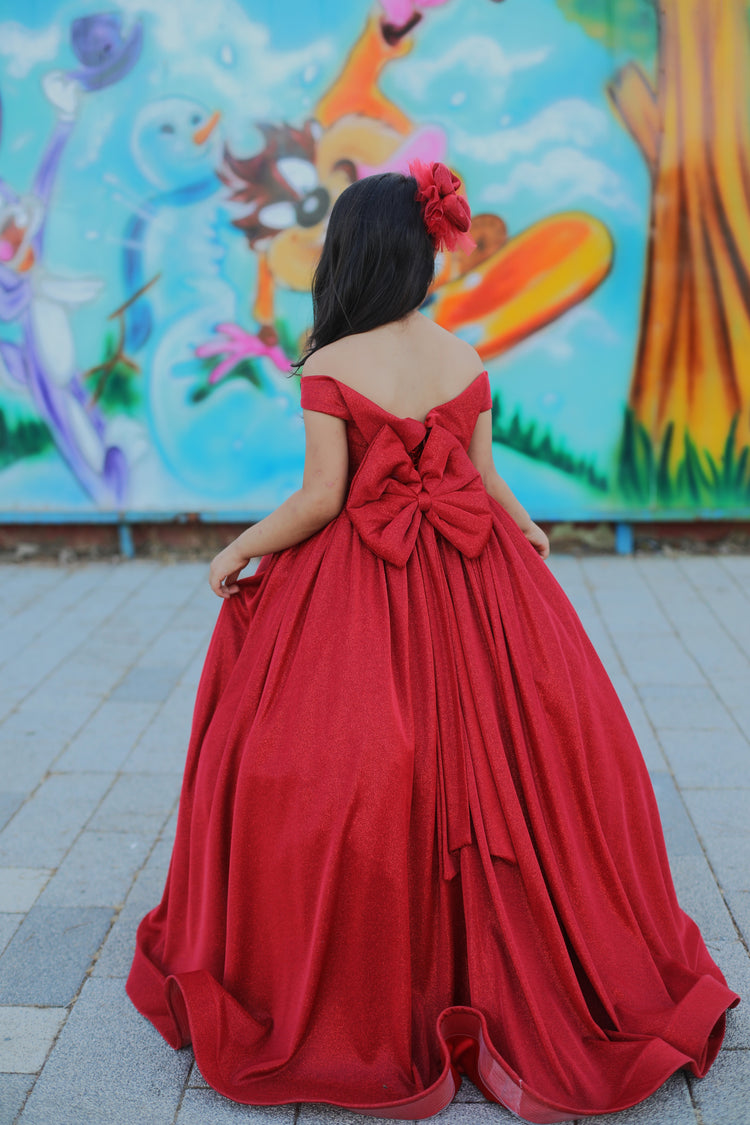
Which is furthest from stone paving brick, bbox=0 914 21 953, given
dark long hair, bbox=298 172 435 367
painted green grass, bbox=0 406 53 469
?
painted green grass, bbox=0 406 53 469

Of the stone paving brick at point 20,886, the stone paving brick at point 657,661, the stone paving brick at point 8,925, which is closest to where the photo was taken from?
the stone paving brick at point 8,925

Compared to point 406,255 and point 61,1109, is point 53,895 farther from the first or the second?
point 406,255

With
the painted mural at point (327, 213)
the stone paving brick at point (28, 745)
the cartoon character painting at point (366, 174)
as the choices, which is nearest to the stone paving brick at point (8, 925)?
the stone paving brick at point (28, 745)

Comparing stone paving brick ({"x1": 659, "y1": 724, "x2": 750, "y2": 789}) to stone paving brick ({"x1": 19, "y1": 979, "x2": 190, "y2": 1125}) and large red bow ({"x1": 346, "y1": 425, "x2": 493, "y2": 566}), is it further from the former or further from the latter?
stone paving brick ({"x1": 19, "y1": 979, "x2": 190, "y2": 1125})

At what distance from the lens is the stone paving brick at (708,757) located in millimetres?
2986

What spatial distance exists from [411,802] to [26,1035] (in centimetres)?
95

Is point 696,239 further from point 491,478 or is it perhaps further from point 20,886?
point 20,886

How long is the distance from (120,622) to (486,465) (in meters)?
2.66

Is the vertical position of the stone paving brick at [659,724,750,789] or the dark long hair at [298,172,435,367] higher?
the dark long hair at [298,172,435,367]

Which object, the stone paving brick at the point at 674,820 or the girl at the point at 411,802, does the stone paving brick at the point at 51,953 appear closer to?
the girl at the point at 411,802

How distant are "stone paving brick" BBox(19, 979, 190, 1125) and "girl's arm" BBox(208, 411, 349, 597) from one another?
3.01 ft

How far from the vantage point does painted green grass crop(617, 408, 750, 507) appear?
16.4 ft

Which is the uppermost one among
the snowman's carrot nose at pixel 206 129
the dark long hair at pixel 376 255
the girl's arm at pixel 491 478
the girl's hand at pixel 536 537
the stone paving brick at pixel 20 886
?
the snowman's carrot nose at pixel 206 129

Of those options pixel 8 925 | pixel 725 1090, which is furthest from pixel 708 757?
pixel 8 925
